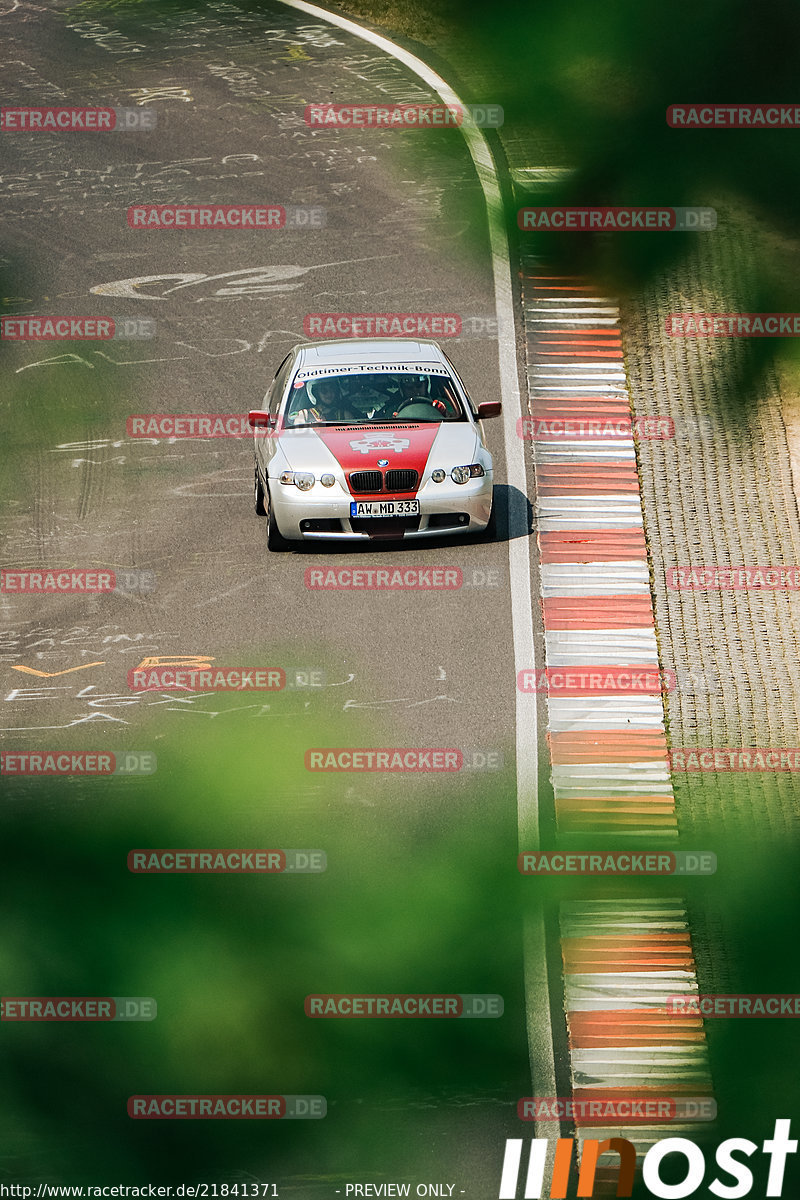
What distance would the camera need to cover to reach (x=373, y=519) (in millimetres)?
13508

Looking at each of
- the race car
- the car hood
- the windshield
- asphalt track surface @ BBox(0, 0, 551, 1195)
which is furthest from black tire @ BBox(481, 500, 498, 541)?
the windshield

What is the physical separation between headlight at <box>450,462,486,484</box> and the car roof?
150cm

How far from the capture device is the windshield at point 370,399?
1409 centimetres

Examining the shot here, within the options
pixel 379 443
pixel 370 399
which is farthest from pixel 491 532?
pixel 370 399

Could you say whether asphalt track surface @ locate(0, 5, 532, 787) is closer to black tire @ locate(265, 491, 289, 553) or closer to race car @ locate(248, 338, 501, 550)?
black tire @ locate(265, 491, 289, 553)

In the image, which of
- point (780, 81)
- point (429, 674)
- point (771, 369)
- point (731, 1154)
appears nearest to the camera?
point (731, 1154)

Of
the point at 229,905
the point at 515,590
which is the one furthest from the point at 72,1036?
the point at 515,590

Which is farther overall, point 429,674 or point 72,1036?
point 429,674

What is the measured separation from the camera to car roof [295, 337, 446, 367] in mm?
14578

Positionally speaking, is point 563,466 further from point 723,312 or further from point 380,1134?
point 380,1134

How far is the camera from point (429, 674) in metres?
12.6

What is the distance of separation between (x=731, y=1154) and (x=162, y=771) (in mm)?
4961

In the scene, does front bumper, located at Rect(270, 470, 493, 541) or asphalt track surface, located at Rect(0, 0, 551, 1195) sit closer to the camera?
asphalt track surface, located at Rect(0, 0, 551, 1195)

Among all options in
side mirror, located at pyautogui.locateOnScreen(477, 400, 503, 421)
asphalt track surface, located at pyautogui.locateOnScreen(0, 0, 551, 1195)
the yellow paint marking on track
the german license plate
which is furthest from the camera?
side mirror, located at pyautogui.locateOnScreen(477, 400, 503, 421)
